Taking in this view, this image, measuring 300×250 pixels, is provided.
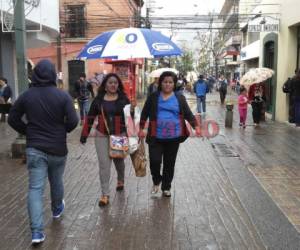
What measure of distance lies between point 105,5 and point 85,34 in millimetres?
2516

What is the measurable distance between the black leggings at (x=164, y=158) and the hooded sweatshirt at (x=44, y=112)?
172cm

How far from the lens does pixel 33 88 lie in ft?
16.2

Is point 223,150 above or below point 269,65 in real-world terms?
below

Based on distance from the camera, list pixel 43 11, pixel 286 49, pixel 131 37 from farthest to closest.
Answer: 1. pixel 286 49
2. pixel 43 11
3. pixel 131 37

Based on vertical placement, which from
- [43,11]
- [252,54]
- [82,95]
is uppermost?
[43,11]

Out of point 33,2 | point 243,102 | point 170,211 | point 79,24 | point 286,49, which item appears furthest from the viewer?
point 79,24

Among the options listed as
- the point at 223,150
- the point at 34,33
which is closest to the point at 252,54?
the point at 34,33

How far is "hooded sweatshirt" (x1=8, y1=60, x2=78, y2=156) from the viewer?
4883 mm

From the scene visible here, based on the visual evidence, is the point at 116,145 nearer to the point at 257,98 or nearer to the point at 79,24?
the point at 257,98

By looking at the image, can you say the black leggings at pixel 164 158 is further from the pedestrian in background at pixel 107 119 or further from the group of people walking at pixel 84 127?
the pedestrian in background at pixel 107 119

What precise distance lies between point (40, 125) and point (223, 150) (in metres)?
6.51

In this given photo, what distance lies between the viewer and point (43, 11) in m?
16.3

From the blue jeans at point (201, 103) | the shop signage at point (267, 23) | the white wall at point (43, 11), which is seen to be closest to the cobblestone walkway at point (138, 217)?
the white wall at point (43, 11)

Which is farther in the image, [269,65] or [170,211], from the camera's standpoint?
[269,65]
